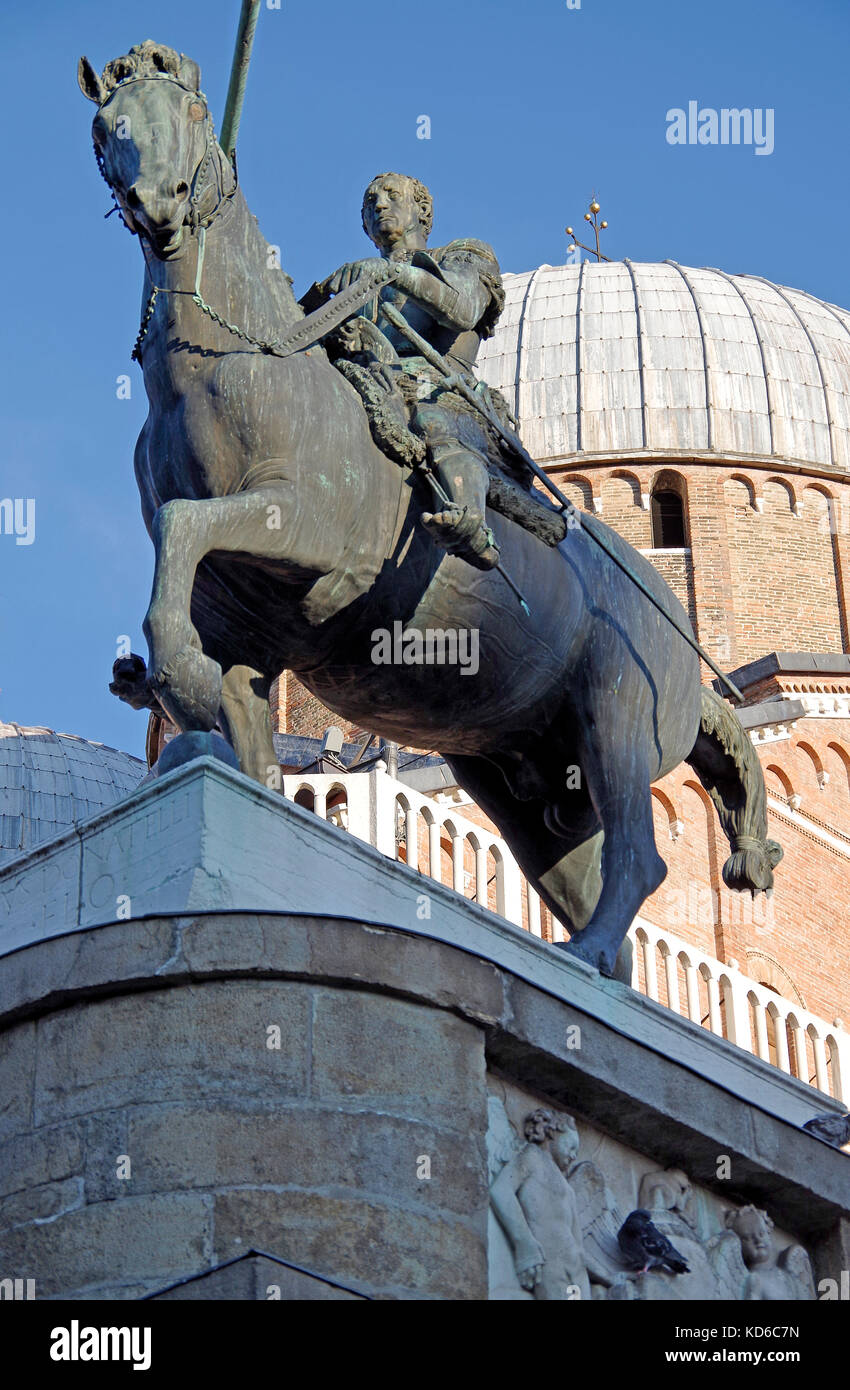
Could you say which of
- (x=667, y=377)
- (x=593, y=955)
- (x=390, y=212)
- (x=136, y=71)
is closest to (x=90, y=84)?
(x=136, y=71)

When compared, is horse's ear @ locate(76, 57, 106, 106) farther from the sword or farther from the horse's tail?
the horse's tail

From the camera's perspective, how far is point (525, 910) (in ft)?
72.4

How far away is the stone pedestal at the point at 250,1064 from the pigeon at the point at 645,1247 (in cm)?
38

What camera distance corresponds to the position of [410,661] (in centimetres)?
952

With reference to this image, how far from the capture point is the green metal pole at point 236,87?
944 cm

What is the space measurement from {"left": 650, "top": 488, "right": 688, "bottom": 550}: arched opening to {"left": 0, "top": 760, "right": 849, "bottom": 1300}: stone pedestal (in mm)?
30084

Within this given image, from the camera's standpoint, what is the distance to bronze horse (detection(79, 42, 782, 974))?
884 centimetres

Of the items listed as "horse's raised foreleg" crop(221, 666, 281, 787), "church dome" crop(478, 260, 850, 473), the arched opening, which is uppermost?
"church dome" crop(478, 260, 850, 473)

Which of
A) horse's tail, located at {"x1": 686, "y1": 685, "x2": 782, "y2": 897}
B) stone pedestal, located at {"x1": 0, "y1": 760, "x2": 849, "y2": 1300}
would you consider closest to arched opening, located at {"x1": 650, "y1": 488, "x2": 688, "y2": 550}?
horse's tail, located at {"x1": 686, "y1": 685, "x2": 782, "y2": 897}

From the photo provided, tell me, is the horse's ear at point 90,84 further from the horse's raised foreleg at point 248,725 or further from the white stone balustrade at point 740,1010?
the white stone balustrade at point 740,1010

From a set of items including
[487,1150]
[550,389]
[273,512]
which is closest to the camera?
[487,1150]

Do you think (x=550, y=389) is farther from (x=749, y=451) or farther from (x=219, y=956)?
(x=219, y=956)
